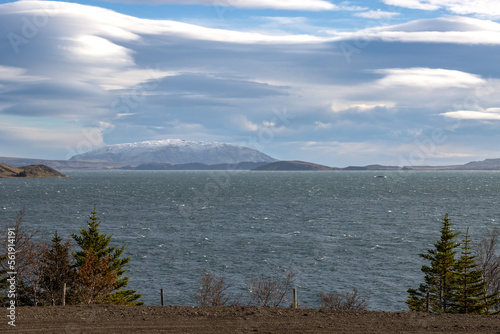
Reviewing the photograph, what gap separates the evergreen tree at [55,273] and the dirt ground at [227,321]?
442 inches

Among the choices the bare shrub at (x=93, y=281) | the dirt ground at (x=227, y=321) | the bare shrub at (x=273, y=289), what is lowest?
the bare shrub at (x=273, y=289)

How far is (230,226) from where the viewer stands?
10056 cm

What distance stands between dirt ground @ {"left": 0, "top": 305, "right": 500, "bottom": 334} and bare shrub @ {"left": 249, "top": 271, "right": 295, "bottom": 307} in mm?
17538

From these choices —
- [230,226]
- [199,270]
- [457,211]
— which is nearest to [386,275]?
[199,270]

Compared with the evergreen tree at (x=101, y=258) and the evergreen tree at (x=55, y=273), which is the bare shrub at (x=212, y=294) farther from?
the evergreen tree at (x=55, y=273)

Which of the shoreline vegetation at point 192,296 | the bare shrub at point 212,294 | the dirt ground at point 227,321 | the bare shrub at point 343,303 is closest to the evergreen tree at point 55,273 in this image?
the shoreline vegetation at point 192,296

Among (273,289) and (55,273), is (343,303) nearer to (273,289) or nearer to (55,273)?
(273,289)

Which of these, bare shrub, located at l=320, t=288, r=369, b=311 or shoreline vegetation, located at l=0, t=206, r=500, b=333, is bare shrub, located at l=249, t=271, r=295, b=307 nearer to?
shoreline vegetation, located at l=0, t=206, r=500, b=333

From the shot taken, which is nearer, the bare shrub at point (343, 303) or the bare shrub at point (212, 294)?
the bare shrub at point (343, 303)

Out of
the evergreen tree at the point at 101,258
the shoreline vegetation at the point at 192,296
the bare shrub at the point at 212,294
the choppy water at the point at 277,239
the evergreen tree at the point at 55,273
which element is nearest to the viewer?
the shoreline vegetation at the point at 192,296

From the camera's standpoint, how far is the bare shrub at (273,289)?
44.5 metres

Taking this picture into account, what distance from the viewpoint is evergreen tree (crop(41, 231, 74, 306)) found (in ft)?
120

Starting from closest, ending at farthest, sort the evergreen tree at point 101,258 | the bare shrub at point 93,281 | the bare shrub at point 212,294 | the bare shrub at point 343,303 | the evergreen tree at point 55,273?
the bare shrub at point 93,281 → the evergreen tree at point 55,273 → the bare shrub at point 343,303 → the bare shrub at point 212,294 → the evergreen tree at point 101,258

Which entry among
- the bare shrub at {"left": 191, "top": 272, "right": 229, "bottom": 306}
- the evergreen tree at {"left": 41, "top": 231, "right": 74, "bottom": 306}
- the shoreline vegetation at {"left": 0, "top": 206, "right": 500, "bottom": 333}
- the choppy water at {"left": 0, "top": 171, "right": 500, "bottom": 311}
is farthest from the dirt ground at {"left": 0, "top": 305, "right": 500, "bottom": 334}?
the choppy water at {"left": 0, "top": 171, "right": 500, "bottom": 311}
